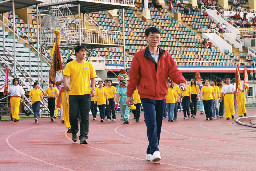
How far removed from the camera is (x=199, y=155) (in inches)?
412

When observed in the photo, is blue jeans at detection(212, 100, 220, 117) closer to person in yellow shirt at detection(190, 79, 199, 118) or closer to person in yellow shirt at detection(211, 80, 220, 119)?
person in yellow shirt at detection(211, 80, 220, 119)

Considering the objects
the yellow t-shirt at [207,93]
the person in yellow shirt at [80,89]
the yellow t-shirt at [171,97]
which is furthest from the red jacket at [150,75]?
the yellow t-shirt at [207,93]

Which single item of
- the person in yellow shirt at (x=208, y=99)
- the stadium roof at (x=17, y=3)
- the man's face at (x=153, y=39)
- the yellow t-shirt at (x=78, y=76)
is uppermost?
the stadium roof at (x=17, y=3)

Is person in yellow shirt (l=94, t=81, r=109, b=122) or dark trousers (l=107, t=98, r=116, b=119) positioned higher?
person in yellow shirt (l=94, t=81, r=109, b=122)

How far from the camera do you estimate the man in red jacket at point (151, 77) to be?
952 centimetres

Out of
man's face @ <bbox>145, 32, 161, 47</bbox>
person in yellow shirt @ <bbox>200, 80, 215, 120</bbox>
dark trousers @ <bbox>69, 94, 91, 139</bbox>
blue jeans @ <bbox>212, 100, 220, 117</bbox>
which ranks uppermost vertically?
man's face @ <bbox>145, 32, 161, 47</bbox>

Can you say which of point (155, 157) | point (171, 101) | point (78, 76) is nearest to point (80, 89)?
point (78, 76)

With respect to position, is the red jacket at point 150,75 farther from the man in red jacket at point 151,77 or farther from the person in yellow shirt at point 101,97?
the person in yellow shirt at point 101,97

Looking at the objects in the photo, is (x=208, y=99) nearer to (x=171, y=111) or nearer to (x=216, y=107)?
(x=171, y=111)

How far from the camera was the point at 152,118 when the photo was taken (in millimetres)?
9500

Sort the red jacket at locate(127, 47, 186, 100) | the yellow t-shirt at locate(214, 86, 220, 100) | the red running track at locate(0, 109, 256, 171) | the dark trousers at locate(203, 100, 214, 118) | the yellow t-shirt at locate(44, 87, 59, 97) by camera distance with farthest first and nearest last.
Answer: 1. the yellow t-shirt at locate(214, 86, 220, 100)
2. the dark trousers at locate(203, 100, 214, 118)
3. the yellow t-shirt at locate(44, 87, 59, 97)
4. the red jacket at locate(127, 47, 186, 100)
5. the red running track at locate(0, 109, 256, 171)

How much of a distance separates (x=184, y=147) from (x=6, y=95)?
608 inches

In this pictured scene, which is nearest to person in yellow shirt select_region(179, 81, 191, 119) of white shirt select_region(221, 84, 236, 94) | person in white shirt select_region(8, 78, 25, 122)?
white shirt select_region(221, 84, 236, 94)

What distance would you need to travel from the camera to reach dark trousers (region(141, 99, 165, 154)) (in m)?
9.43
